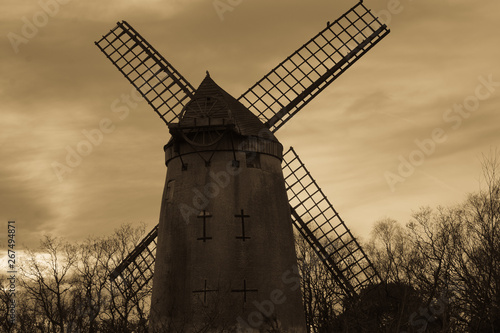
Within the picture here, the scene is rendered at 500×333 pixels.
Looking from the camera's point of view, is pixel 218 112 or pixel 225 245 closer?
pixel 225 245

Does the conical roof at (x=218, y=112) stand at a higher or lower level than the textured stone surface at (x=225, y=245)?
higher

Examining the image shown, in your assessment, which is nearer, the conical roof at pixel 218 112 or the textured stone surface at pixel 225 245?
the textured stone surface at pixel 225 245

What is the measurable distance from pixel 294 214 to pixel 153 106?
17.0ft

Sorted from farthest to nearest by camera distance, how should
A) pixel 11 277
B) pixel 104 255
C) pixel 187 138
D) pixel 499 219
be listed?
pixel 104 255 < pixel 11 277 < pixel 499 219 < pixel 187 138

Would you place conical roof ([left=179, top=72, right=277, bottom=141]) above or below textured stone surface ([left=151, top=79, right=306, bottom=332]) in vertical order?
above

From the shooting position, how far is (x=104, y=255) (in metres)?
31.3

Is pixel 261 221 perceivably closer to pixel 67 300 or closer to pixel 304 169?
pixel 304 169

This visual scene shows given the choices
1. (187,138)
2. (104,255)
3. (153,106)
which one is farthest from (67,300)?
(187,138)

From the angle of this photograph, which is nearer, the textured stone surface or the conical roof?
the textured stone surface

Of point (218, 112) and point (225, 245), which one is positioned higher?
point (218, 112)

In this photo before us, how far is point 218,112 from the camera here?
15672 millimetres

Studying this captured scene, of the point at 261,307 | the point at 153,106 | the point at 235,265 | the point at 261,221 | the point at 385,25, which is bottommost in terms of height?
the point at 261,307

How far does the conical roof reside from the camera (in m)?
15.1

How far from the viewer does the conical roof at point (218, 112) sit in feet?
49.5
